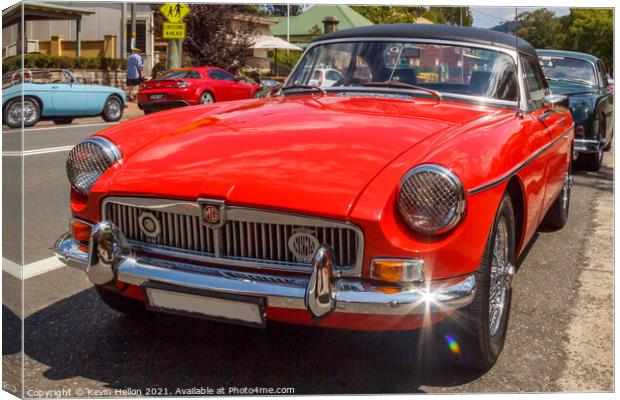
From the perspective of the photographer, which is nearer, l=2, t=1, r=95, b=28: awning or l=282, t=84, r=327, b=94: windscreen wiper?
l=2, t=1, r=95, b=28: awning

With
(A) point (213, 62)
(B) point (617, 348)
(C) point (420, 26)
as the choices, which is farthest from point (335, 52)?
(B) point (617, 348)

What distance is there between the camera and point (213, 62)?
5.17 meters

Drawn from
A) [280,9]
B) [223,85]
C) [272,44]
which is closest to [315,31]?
[280,9]

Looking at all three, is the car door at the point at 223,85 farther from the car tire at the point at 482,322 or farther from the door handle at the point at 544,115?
the car tire at the point at 482,322

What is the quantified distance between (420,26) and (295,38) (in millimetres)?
637

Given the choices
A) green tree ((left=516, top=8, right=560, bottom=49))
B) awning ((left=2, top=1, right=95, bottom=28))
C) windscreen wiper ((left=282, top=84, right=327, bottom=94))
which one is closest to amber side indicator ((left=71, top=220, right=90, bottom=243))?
awning ((left=2, top=1, right=95, bottom=28))

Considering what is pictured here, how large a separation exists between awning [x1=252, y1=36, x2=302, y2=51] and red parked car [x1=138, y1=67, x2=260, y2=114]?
242 millimetres

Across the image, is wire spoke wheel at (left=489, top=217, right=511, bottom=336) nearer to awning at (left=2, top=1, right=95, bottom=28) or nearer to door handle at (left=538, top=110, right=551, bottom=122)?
door handle at (left=538, top=110, right=551, bottom=122)

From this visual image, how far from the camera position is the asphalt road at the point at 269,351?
8.16 feet

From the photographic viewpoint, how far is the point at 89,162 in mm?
2803

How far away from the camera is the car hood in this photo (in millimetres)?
2330

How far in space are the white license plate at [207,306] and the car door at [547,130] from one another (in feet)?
5.37

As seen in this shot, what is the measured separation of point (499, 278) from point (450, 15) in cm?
112

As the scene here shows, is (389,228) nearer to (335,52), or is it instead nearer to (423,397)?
(423,397)
